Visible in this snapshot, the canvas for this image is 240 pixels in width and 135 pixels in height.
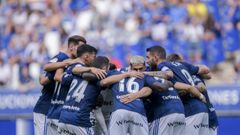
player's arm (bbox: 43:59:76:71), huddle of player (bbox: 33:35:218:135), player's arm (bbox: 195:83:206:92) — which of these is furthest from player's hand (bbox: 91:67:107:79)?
player's arm (bbox: 195:83:206:92)

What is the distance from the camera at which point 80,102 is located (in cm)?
1258

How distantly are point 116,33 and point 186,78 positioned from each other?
372 inches

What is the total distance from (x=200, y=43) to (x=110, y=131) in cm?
887

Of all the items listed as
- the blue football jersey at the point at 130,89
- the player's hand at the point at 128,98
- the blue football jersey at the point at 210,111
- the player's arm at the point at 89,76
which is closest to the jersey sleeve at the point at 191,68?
the blue football jersey at the point at 210,111

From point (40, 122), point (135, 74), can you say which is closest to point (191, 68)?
point (135, 74)

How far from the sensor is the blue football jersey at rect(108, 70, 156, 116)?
12508mm

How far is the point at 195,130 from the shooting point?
13414 millimetres

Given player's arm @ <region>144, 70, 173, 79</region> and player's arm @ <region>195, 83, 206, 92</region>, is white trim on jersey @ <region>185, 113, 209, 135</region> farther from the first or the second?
player's arm @ <region>144, 70, 173, 79</region>

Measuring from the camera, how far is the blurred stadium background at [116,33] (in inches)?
805

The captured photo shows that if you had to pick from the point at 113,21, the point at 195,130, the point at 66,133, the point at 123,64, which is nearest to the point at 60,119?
the point at 66,133

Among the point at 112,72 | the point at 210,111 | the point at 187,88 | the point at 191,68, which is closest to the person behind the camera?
the point at 112,72

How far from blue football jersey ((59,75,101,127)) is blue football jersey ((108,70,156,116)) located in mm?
305

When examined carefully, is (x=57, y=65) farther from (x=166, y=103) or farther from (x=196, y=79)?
(x=196, y=79)

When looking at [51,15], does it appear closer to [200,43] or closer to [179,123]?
[200,43]
